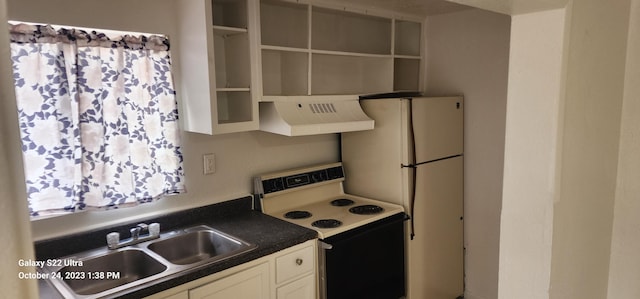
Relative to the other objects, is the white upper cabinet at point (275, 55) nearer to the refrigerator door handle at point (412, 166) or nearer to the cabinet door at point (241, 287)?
the refrigerator door handle at point (412, 166)

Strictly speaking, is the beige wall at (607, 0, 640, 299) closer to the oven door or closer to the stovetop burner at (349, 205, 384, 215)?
the oven door

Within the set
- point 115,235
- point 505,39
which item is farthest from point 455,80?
point 115,235

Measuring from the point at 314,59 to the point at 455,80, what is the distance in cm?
111

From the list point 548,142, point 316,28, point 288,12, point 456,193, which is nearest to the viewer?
point 548,142

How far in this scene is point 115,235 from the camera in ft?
6.77

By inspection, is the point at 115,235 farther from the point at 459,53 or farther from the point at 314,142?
the point at 459,53

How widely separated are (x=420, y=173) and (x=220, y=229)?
132 centimetres

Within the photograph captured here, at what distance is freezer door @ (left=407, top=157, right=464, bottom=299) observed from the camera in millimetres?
2861

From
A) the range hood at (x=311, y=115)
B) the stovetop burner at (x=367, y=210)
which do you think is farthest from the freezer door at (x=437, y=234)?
the range hood at (x=311, y=115)

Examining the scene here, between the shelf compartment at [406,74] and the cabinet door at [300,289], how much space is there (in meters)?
1.73

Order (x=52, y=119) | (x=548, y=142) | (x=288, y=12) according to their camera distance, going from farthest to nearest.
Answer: (x=288, y=12) → (x=52, y=119) → (x=548, y=142)

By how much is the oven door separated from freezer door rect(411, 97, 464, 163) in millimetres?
488

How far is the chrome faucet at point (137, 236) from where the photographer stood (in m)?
2.06

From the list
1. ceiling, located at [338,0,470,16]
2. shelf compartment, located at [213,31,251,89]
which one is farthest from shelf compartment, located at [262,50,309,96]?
ceiling, located at [338,0,470,16]
